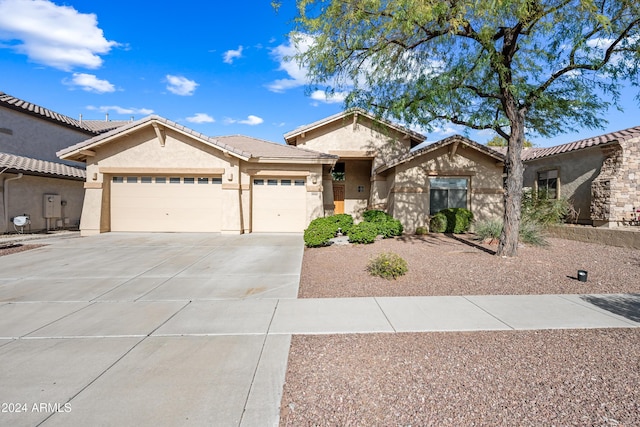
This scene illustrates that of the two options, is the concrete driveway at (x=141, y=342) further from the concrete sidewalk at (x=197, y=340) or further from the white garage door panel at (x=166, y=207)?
the white garage door panel at (x=166, y=207)

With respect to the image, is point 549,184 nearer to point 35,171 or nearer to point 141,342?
point 141,342

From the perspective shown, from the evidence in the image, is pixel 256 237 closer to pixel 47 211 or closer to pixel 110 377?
pixel 110 377

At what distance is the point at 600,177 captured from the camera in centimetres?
1390

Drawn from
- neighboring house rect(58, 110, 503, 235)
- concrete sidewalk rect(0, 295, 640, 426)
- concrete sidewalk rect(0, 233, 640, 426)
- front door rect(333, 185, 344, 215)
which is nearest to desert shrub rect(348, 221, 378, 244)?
neighboring house rect(58, 110, 503, 235)

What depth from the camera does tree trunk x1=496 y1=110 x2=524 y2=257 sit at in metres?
9.29

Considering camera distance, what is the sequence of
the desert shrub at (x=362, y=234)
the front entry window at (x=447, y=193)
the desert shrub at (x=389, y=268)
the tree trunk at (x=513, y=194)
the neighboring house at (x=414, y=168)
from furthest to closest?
1. the front entry window at (x=447, y=193)
2. the neighboring house at (x=414, y=168)
3. the desert shrub at (x=362, y=234)
4. the tree trunk at (x=513, y=194)
5. the desert shrub at (x=389, y=268)

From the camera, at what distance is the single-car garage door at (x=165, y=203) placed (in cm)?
1423

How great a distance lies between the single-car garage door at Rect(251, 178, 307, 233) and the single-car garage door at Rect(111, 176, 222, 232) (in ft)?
6.02

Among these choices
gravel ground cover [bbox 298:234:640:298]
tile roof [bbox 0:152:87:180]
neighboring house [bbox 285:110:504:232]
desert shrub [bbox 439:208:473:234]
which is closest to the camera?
gravel ground cover [bbox 298:234:640:298]

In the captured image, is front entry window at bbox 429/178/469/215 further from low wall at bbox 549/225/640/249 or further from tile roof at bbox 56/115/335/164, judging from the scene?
tile roof at bbox 56/115/335/164

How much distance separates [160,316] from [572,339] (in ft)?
20.1

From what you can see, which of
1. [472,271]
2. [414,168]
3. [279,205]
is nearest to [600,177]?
[414,168]

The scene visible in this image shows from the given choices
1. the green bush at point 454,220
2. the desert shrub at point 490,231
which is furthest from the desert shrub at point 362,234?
the green bush at point 454,220

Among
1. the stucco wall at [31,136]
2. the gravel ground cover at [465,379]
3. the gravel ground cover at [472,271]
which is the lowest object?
the gravel ground cover at [465,379]
